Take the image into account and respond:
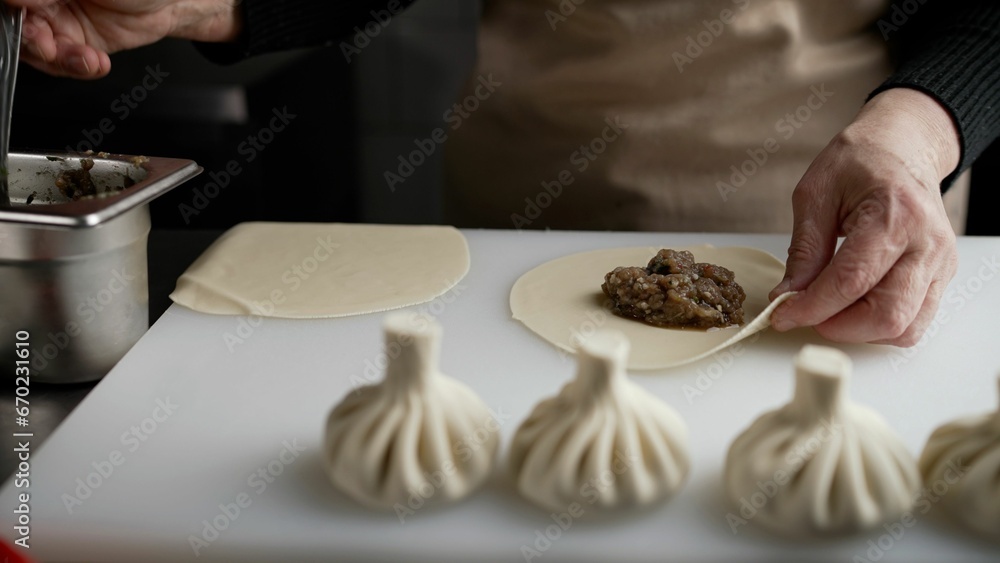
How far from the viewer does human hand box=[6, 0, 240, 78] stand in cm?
152

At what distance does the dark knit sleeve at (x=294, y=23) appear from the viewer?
6.21 ft

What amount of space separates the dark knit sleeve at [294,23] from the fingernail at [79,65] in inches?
16.9

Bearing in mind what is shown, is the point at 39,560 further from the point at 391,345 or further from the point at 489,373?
the point at 489,373

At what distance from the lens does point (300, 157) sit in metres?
3.30

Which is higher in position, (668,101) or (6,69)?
(6,69)

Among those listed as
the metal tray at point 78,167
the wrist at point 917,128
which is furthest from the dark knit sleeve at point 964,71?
the metal tray at point 78,167

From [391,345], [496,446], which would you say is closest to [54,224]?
[391,345]

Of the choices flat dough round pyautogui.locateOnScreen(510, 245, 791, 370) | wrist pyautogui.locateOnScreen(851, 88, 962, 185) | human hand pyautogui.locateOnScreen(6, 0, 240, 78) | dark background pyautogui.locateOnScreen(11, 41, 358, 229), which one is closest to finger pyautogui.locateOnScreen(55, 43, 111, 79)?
human hand pyautogui.locateOnScreen(6, 0, 240, 78)

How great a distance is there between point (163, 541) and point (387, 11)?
1451 millimetres

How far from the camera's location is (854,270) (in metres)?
1.36

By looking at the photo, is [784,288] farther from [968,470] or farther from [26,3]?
[26,3]

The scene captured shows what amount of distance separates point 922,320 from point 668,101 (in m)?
0.77

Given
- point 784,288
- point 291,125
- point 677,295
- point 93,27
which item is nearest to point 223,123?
point 291,125

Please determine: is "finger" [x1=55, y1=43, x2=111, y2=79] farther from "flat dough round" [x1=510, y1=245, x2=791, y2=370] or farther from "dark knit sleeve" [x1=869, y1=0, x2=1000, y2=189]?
"dark knit sleeve" [x1=869, y1=0, x2=1000, y2=189]
